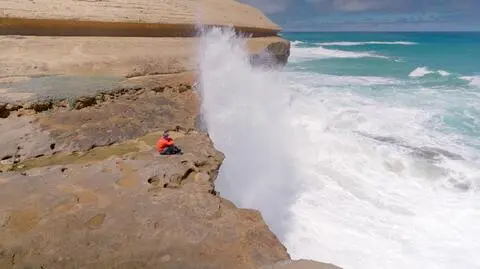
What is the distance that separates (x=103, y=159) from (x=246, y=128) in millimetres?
4502

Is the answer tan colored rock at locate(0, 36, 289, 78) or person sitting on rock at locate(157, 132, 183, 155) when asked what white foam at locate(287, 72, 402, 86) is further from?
person sitting on rock at locate(157, 132, 183, 155)

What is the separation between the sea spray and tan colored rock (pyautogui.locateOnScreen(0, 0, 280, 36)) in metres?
1.34

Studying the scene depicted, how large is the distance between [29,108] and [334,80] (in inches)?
652

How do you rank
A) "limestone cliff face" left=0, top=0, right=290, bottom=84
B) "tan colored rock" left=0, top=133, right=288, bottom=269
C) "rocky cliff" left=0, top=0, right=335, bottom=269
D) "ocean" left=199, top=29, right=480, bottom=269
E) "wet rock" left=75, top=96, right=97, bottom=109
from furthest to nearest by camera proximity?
"limestone cliff face" left=0, top=0, right=290, bottom=84
"wet rock" left=75, top=96, right=97, bottom=109
"ocean" left=199, top=29, right=480, bottom=269
"rocky cliff" left=0, top=0, right=335, bottom=269
"tan colored rock" left=0, top=133, right=288, bottom=269

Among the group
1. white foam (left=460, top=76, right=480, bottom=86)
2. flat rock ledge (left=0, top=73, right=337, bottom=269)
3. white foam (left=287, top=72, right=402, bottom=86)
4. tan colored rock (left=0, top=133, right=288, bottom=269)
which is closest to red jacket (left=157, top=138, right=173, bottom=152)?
flat rock ledge (left=0, top=73, right=337, bottom=269)

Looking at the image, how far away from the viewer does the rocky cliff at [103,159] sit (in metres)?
3.44

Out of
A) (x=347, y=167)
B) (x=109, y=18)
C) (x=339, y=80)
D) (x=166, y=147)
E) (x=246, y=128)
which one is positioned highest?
(x=109, y=18)

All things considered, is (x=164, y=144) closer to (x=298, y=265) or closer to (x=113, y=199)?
(x=113, y=199)

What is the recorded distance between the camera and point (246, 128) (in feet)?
30.8

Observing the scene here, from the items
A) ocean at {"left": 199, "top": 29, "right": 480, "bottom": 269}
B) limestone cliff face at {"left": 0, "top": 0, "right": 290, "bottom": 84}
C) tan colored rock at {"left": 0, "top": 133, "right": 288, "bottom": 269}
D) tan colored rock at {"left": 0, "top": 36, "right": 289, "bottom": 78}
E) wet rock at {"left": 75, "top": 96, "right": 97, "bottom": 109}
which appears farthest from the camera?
limestone cliff face at {"left": 0, "top": 0, "right": 290, "bottom": 84}

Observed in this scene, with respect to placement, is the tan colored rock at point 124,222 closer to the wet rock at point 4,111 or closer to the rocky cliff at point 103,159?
the rocky cliff at point 103,159


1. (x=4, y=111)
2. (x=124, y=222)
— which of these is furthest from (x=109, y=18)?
(x=124, y=222)

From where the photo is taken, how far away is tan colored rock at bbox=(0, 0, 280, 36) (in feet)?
35.5

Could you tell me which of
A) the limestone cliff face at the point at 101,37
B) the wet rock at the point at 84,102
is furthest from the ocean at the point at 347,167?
the wet rock at the point at 84,102
